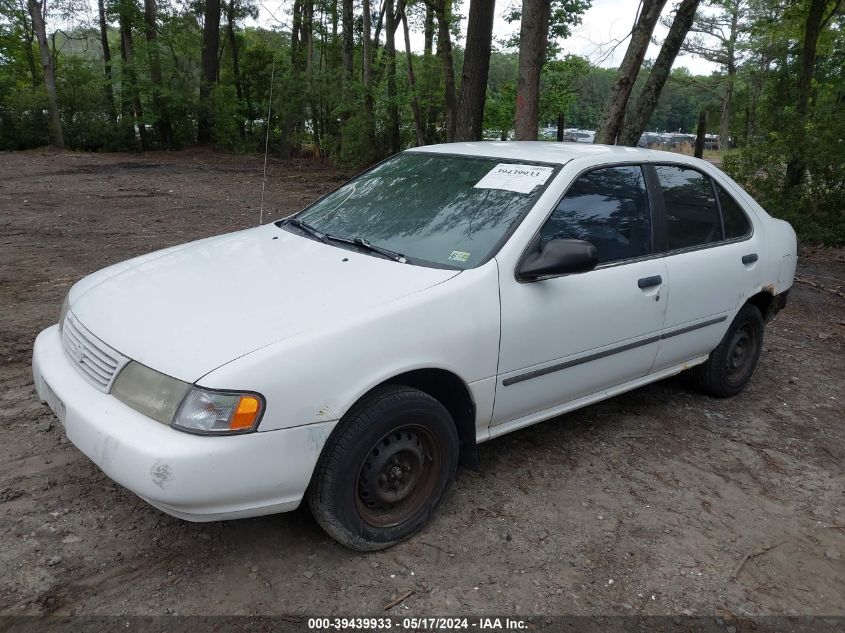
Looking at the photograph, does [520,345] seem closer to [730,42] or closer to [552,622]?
[552,622]

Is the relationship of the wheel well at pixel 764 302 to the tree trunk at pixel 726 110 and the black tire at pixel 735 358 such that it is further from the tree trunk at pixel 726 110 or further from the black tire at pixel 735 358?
the tree trunk at pixel 726 110

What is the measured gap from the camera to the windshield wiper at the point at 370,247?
3332 mm

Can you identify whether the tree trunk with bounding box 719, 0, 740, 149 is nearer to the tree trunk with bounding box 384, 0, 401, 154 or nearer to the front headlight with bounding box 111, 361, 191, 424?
the tree trunk with bounding box 384, 0, 401, 154

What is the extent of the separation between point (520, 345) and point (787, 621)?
1527mm

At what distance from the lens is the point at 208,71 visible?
2278 centimetres

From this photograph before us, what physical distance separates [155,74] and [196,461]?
22.5 meters

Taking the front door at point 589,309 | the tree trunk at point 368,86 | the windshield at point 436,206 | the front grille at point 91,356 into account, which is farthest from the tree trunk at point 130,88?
the front door at point 589,309

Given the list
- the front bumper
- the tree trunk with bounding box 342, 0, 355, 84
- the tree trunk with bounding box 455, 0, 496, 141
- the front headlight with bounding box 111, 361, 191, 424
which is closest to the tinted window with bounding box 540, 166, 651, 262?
the front bumper

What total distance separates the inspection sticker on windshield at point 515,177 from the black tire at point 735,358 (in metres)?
1.92

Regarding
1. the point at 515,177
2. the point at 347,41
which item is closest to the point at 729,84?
the point at 347,41

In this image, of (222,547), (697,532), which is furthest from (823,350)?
(222,547)

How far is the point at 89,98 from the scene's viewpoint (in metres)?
A: 22.2

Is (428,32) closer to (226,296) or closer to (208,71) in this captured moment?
(208,71)

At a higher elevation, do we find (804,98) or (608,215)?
(804,98)
